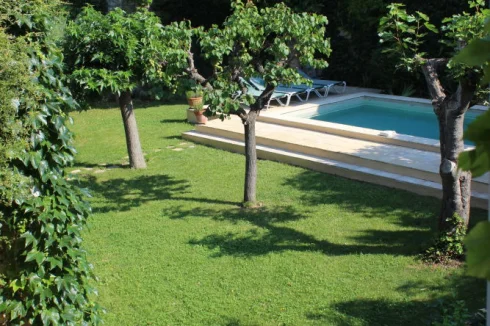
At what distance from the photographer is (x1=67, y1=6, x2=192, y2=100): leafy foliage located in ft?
29.0

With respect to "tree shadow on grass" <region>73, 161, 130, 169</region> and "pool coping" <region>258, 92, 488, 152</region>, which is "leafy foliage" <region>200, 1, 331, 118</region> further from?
"tree shadow on grass" <region>73, 161, 130, 169</region>

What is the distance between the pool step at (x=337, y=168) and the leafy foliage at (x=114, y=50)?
9.30 feet

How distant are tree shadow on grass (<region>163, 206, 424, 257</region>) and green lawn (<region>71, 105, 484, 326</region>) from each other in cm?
2

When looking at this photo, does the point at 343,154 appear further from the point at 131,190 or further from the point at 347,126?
the point at 131,190

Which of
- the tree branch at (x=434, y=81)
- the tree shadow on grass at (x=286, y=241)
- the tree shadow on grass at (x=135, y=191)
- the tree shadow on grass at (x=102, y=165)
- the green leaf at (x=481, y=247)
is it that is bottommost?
the tree shadow on grass at (x=286, y=241)

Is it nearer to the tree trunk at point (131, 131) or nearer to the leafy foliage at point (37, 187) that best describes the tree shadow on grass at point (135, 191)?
the tree trunk at point (131, 131)

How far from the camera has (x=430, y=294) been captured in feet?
18.7

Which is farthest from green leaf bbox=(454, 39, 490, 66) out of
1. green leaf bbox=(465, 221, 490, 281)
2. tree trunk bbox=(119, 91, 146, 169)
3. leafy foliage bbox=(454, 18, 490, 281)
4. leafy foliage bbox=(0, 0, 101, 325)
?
tree trunk bbox=(119, 91, 146, 169)

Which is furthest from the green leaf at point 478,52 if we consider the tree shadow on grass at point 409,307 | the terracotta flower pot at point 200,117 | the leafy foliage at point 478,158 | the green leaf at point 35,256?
the terracotta flower pot at point 200,117

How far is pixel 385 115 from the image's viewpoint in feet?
51.3

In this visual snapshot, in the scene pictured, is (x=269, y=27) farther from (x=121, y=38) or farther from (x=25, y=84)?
(x=25, y=84)

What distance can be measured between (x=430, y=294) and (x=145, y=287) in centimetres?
313

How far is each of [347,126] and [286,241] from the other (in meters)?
5.29

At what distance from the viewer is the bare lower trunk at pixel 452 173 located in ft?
20.5
